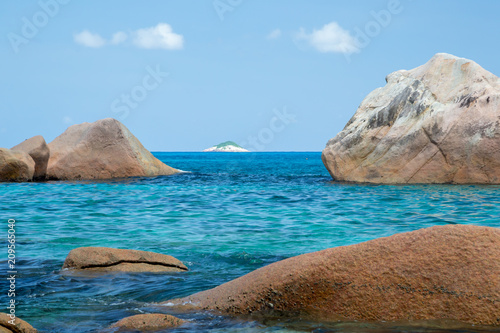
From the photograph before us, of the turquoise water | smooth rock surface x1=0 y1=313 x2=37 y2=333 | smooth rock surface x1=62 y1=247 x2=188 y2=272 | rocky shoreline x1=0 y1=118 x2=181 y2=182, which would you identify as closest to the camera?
smooth rock surface x1=0 y1=313 x2=37 y2=333

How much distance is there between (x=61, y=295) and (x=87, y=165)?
1756 cm

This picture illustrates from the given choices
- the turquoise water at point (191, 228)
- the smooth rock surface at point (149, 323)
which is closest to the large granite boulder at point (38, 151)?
the turquoise water at point (191, 228)

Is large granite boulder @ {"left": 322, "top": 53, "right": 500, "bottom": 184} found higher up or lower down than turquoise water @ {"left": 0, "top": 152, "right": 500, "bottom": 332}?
higher up

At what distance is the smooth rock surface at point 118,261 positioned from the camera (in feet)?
20.6

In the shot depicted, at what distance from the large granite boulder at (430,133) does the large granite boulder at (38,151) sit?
1215 cm

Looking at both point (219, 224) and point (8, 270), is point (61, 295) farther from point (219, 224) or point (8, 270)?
point (219, 224)

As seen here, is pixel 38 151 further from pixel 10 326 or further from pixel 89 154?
pixel 10 326

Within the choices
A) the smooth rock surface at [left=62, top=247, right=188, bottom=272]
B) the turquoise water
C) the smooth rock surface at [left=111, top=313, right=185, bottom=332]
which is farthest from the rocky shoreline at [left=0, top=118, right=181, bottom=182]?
the smooth rock surface at [left=111, top=313, right=185, bottom=332]

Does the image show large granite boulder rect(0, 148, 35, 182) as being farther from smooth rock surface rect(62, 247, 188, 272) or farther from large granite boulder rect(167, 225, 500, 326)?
large granite boulder rect(167, 225, 500, 326)

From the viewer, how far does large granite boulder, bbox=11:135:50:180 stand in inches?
819

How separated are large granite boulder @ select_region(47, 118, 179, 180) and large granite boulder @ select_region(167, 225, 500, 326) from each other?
61.6 feet

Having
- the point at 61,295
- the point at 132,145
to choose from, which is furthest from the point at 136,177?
the point at 61,295


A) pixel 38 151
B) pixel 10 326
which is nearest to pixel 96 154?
pixel 38 151

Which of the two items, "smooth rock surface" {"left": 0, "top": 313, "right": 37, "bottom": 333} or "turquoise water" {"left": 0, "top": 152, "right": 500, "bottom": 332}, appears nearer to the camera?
"smooth rock surface" {"left": 0, "top": 313, "right": 37, "bottom": 333}
